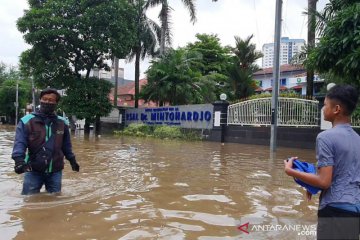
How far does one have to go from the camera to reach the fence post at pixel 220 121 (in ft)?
65.5

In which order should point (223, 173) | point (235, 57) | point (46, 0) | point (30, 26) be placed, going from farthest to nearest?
point (235, 57), point (46, 0), point (30, 26), point (223, 173)

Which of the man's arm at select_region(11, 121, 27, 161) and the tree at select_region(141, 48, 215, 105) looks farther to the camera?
the tree at select_region(141, 48, 215, 105)

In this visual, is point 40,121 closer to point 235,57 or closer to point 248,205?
point 248,205

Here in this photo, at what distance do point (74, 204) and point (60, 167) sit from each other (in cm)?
59

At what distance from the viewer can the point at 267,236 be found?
4059mm

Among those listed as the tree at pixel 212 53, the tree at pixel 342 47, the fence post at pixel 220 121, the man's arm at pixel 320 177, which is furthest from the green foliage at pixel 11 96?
the man's arm at pixel 320 177

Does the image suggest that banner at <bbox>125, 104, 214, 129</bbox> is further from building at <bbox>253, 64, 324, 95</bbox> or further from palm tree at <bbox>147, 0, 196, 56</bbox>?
building at <bbox>253, 64, 324, 95</bbox>

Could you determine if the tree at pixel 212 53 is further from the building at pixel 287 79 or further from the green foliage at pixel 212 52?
the building at pixel 287 79

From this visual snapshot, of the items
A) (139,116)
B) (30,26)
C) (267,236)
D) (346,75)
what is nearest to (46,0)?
(30,26)

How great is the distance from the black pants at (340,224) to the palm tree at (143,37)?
27172 mm

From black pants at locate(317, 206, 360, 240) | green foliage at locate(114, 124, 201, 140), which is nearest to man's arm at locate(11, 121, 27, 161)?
black pants at locate(317, 206, 360, 240)

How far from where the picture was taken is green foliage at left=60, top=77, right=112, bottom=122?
1043 inches

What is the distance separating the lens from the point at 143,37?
97.0ft

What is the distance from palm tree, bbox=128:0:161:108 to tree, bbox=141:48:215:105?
109 inches
